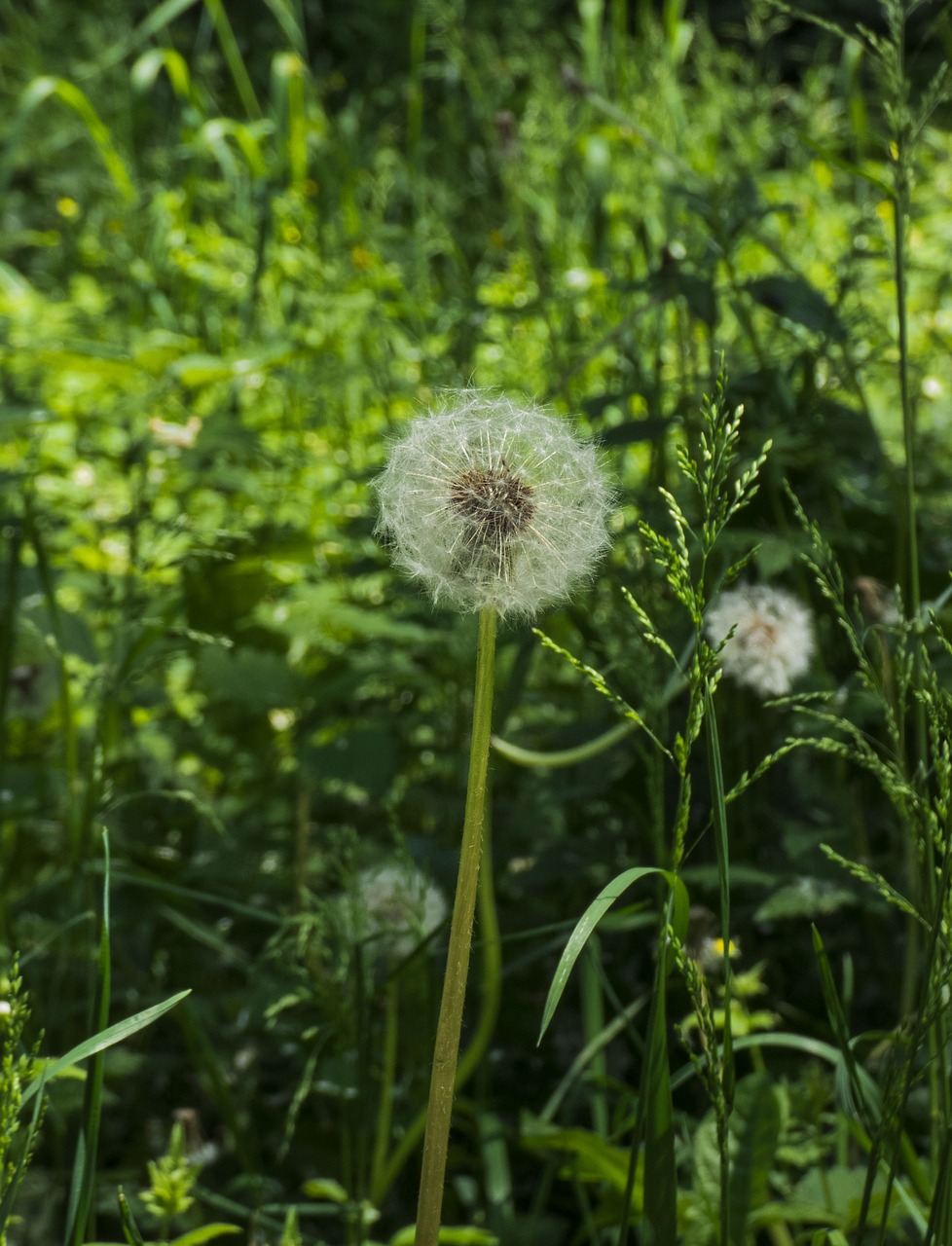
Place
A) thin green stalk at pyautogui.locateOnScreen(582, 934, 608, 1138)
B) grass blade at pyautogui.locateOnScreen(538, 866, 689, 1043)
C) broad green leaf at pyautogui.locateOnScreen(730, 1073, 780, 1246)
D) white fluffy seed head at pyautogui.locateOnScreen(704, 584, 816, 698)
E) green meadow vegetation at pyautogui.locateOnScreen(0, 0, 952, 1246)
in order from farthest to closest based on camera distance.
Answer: white fluffy seed head at pyautogui.locateOnScreen(704, 584, 816, 698), thin green stalk at pyautogui.locateOnScreen(582, 934, 608, 1138), broad green leaf at pyautogui.locateOnScreen(730, 1073, 780, 1246), green meadow vegetation at pyautogui.locateOnScreen(0, 0, 952, 1246), grass blade at pyautogui.locateOnScreen(538, 866, 689, 1043)

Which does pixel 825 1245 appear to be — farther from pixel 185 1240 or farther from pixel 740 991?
pixel 185 1240

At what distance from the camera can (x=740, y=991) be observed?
112cm

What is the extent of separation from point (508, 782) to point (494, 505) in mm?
1126

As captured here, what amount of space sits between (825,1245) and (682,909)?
0.48 meters

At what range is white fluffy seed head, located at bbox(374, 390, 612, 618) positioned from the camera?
68cm

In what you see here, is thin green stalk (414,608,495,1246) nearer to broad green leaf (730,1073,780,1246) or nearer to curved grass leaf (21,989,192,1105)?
curved grass leaf (21,989,192,1105)

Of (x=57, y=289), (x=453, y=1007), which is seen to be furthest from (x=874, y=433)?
(x=57, y=289)

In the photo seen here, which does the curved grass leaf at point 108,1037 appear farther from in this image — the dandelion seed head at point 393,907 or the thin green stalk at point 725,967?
the dandelion seed head at point 393,907

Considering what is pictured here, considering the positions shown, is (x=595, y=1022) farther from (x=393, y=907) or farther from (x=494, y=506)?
(x=494, y=506)

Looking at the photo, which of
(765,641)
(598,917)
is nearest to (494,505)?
(598,917)

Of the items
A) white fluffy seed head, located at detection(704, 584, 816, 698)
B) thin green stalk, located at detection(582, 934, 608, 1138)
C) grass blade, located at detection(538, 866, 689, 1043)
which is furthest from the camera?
→ white fluffy seed head, located at detection(704, 584, 816, 698)

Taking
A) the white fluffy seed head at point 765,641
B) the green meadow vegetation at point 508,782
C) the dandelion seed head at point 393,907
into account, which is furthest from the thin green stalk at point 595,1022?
the white fluffy seed head at point 765,641

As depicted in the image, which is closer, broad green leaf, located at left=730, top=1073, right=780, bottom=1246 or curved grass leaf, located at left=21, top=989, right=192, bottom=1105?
curved grass leaf, located at left=21, top=989, right=192, bottom=1105

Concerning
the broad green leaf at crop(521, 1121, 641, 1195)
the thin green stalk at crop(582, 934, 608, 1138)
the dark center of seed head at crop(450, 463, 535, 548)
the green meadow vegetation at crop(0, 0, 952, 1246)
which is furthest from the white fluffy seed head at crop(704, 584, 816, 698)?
the dark center of seed head at crop(450, 463, 535, 548)
